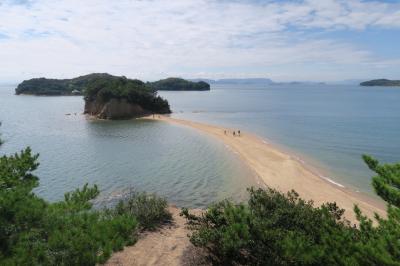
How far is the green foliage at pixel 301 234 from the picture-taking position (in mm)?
8766

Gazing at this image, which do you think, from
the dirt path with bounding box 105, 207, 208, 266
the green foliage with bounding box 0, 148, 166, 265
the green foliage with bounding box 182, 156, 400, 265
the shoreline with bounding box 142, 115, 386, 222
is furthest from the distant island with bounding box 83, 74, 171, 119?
the green foliage with bounding box 0, 148, 166, 265

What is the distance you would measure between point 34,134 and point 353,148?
45.7 metres

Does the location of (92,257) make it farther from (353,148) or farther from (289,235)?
(353,148)

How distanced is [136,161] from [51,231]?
97.2 feet

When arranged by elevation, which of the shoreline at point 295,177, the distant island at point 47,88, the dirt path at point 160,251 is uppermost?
the distant island at point 47,88

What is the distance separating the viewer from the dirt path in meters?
14.4

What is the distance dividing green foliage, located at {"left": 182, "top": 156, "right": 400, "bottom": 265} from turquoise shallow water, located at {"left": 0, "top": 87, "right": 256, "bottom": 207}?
12666 millimetres

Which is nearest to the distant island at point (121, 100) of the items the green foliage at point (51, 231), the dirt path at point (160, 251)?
the dirt path at point (160, 251)

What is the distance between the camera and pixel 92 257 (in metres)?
8.92

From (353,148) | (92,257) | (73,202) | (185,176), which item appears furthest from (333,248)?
(353,148)

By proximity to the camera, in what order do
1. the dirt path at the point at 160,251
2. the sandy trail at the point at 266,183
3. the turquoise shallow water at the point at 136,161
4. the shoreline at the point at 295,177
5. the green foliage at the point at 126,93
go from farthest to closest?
the green foliage at the point at 126,93, the turquoise shallow water at the point at 136,161, the shoreline at the point at 295,177, the sandy trail at the point at 266,183, the dirt path at the point at 160,251

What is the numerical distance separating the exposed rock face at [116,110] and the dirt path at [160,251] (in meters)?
62.8

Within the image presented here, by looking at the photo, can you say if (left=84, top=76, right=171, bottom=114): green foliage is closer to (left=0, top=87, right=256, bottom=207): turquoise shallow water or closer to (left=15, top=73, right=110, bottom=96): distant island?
(left=0, top=87, right=256, bottom=207): turquoise shallow water

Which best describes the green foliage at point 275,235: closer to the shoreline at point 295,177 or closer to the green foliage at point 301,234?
the green foliage at point 301,234
